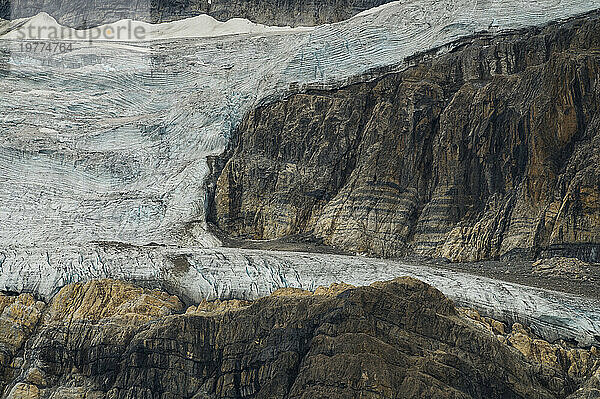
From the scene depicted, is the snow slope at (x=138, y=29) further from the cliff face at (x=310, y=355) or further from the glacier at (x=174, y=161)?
the cliff face at (x=310, y=355)

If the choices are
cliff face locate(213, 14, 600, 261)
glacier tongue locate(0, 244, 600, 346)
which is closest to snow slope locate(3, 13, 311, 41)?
cliff face locate(213, 14, 600, 261)

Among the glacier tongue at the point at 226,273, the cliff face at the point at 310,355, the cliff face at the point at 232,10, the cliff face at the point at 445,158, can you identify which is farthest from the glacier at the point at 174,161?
the cliff face at the point at 232,10

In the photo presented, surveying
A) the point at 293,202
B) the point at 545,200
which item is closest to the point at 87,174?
the point at 293,202

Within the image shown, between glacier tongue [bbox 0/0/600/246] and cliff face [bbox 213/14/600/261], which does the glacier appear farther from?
cliff face [bbox 213/14/600/261]

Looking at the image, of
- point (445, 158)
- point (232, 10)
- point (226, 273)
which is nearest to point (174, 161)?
point (445, 158)

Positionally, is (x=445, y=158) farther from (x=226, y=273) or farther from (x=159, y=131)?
(x=159, y=131)

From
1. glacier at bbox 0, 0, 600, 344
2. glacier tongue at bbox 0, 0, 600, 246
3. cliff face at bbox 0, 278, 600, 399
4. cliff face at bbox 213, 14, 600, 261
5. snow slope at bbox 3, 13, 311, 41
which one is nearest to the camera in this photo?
cliff face at bbox 0, 278, 600, 399
